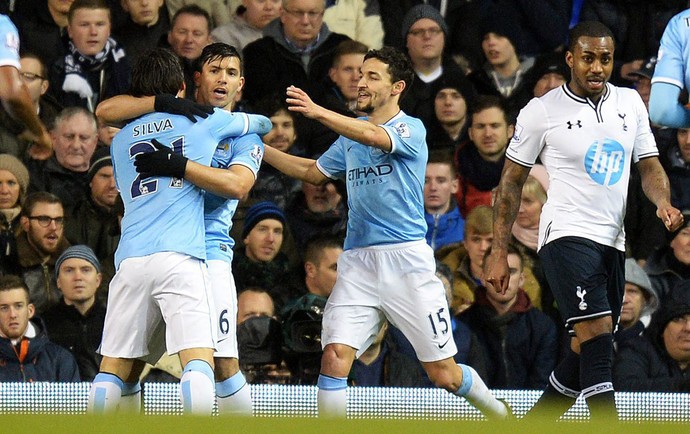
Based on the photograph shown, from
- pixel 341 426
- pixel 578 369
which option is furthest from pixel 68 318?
pixel 341 426

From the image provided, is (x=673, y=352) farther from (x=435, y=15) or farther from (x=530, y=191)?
(x=435, y=15)

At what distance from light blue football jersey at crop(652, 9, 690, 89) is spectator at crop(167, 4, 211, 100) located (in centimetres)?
428

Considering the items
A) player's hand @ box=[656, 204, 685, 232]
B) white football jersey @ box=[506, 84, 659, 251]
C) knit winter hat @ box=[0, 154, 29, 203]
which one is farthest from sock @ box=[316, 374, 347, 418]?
knit winter hat @ box=[0, 154, 29, 203]

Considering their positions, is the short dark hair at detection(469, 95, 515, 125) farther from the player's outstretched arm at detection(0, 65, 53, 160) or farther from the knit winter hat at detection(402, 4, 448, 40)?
the player's outstretched arm at detection(0, 65, 53, 160)

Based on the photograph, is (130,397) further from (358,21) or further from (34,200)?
(358,21)

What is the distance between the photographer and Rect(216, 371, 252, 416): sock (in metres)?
6.91

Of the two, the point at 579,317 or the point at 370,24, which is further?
the point at 370,24

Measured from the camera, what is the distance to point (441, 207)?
32.0 feet

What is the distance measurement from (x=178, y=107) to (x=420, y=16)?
4048 millimetres

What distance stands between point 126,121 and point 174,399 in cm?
252

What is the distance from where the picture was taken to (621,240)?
23.6 ft

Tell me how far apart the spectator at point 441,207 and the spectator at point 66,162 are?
236 centimetres

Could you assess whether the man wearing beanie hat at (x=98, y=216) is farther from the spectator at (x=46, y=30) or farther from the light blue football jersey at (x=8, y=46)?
the light blue football jersey at (x=8, y=46)

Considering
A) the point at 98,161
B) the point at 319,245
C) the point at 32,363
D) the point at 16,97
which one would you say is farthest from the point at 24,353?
the point at 16,97
